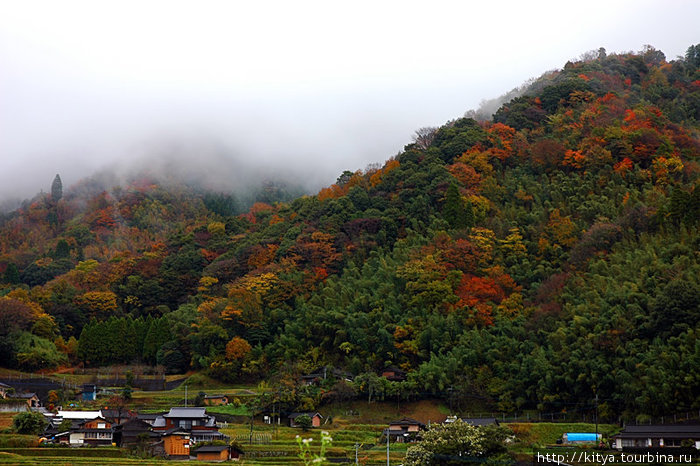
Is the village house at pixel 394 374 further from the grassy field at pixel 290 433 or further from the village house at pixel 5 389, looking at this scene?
the village house at pixel 5 389

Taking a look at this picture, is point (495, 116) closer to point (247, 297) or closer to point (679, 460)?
point (247, 297)

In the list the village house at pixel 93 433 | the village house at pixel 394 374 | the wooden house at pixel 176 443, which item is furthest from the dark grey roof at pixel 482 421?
the village house at pixel 93 433

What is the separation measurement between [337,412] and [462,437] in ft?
50.7

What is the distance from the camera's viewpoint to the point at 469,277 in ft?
197

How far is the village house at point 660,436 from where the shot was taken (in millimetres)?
39500

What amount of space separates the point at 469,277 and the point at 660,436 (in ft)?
72.6

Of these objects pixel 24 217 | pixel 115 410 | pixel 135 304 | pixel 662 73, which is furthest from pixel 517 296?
pixel 24 217

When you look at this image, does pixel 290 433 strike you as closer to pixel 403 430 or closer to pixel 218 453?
pixel 403 430

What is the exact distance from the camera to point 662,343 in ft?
153

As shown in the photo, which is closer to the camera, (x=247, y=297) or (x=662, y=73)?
(x=247, y=297)

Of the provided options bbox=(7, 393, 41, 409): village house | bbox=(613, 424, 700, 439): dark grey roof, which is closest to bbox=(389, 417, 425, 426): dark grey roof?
→ bbox=(613, 424, 700, 439): dark grey roof

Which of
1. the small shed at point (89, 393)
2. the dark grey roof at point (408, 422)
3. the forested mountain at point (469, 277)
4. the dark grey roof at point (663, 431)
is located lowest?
the dark grey roof at point (663, 431)

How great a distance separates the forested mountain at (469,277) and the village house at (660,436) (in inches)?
128

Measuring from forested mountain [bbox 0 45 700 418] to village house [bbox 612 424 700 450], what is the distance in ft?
10.7
